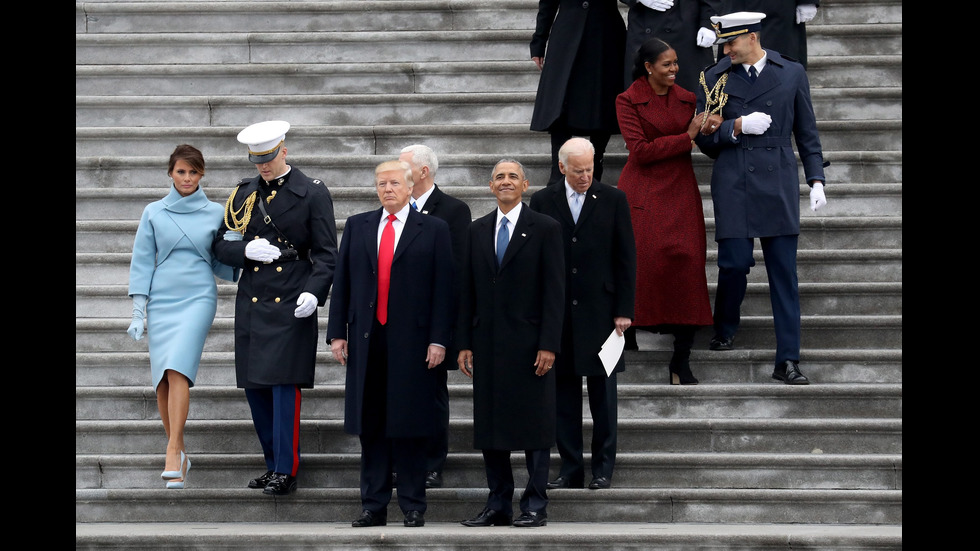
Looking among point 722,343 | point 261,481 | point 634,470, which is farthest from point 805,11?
point 261,481

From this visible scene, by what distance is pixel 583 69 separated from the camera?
8750 millimetres

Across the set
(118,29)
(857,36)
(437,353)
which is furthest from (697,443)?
(118,29)

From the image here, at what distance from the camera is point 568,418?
23.5ft

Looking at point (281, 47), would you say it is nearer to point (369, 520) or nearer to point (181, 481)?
point (181, 481)

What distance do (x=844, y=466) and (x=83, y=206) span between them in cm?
522

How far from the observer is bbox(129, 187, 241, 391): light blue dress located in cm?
737

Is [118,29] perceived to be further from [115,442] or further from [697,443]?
[697,443]

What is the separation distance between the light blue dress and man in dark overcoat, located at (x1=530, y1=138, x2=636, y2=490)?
1.89 metres

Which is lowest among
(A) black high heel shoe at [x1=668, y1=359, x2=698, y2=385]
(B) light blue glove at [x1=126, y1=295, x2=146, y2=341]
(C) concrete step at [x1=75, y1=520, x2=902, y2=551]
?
(C) concrete step at [x1=75, y1=520, x2=902, y2=551]

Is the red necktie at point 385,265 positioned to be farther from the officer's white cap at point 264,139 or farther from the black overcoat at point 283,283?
the officer's white cap at point 264,139

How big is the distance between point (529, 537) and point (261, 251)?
204 centimetres

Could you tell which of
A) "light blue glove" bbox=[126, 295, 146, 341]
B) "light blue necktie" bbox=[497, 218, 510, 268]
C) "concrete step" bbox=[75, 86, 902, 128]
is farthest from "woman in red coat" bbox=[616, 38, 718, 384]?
"light blue glove" bbox=[126, 295, 146, 341]

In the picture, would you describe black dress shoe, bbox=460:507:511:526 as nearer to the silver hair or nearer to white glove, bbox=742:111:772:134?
the silver hair

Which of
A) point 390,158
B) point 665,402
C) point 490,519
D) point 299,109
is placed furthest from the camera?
point 299,109
